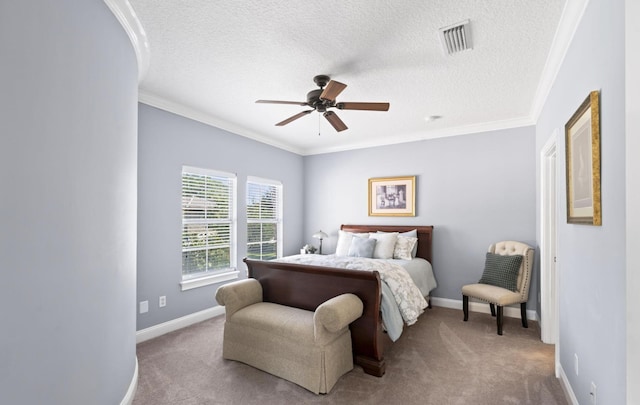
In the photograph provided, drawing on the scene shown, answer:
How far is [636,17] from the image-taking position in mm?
1169

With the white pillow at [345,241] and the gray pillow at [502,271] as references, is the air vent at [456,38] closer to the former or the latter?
the gray pillow at [502,271]

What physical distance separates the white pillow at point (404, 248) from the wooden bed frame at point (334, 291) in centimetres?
145

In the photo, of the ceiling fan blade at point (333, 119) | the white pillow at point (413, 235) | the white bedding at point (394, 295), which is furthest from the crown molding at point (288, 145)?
the white bedding at point (394, 295)

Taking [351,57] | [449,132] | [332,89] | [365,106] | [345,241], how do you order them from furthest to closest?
[345,241] < [449,132] < [365,106] < [351,57] < [332,89]

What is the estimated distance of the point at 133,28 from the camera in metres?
2.14

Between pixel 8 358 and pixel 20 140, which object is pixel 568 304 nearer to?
pixel 8 358

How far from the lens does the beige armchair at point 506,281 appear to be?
3447 millimetres

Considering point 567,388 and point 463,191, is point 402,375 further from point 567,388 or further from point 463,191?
point 463,191

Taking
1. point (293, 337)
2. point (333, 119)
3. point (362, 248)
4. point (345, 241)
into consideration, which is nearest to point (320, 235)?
point (345, 241)

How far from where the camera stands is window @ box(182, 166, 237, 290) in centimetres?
380

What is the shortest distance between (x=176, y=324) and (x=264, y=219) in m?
2.04

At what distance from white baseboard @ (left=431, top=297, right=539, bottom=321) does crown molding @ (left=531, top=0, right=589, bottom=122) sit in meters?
2.59

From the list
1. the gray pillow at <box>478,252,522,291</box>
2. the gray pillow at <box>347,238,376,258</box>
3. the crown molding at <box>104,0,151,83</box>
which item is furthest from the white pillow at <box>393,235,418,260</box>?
the crown molding at <box>104,0,151,83</box>

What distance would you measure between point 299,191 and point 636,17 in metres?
4.99
